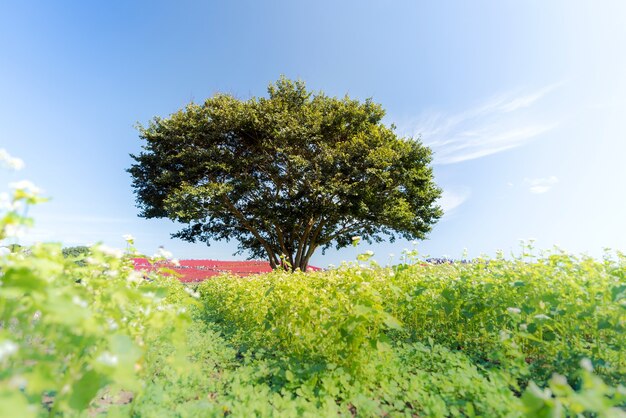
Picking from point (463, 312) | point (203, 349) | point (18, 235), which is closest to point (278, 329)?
point (203, 349)

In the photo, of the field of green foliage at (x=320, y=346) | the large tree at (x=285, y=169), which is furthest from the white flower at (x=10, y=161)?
the large tree at (x=285, y=169)

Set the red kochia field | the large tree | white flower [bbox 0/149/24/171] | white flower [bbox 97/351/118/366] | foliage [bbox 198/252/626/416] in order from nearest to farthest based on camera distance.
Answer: white flower [bbox 97/351/118/366]
white flower [bbox 0/149/24/171]
foliage [bbox 198/252/626/416]
the large tree
the red kochia field

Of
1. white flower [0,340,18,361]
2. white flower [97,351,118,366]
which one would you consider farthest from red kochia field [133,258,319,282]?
white flower [0,340,18,361]

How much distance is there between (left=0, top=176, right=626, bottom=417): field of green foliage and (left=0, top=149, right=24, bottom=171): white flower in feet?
A: 1.54

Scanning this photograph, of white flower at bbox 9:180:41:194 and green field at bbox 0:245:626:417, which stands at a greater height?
white flower at bbox 9:180:41:194

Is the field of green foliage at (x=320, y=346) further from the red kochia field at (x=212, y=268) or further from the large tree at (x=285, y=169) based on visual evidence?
the red kochia field at (x=212, y=268)

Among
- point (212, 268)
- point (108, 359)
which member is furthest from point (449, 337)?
point (212, 268)

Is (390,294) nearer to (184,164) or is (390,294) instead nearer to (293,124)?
(293,124)

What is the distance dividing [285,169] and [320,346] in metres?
13.7

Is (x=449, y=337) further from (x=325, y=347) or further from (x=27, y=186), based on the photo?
(x=27, y=186)

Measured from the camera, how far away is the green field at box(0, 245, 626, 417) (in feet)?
6.24

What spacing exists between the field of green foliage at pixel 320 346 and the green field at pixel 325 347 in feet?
0.06

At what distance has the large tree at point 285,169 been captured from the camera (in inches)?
639

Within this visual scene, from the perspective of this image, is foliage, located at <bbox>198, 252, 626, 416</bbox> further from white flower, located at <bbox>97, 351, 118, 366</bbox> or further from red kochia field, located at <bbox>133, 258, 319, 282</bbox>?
red kochia field, located at <bbox>133, 258, 319, 282</bbox>
